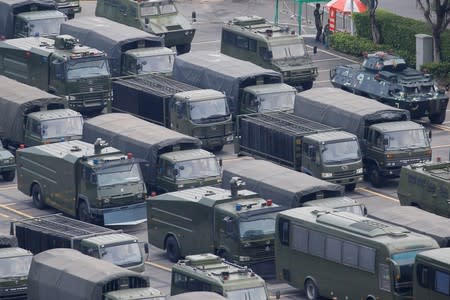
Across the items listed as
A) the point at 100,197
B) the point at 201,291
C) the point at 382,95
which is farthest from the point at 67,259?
the point at 382,95

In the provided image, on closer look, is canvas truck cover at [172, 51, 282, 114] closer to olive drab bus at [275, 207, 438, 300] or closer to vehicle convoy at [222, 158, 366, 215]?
vehicle convoy at [222, 158, 366, 215]

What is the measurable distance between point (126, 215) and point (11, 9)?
102ft

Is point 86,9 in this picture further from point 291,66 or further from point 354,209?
point 354,209

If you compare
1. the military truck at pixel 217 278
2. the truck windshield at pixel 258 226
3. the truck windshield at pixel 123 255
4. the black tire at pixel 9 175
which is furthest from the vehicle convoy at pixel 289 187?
the black tire at pixel 9 175

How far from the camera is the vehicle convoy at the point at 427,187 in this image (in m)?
61.7

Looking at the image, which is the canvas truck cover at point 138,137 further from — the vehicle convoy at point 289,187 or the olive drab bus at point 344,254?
the olive drab bus at point 344,254

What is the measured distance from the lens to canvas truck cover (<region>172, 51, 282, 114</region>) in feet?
251

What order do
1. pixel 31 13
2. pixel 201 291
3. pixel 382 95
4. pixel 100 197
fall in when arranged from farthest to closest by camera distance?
pixel 31 13
pixel 382 95
pixel 100 197
pixel 201 291

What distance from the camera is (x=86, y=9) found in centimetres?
10506

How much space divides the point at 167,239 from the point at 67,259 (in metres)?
8.10

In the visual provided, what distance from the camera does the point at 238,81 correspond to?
76188mm

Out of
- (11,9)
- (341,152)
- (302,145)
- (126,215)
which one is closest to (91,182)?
(126,215)

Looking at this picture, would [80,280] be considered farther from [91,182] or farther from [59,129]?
[59,129]

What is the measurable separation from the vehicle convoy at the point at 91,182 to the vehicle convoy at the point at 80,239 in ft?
11.8
